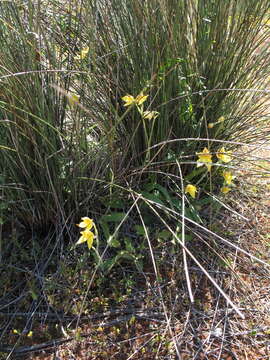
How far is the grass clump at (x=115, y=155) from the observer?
1367mm

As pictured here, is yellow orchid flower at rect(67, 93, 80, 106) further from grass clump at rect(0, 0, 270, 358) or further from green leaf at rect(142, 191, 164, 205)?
green leaf at rect(142, 191, 164, 205)

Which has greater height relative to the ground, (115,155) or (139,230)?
(115,155)

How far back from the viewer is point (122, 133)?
1.68 metres

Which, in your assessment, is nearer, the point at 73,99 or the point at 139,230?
the point at 73,99

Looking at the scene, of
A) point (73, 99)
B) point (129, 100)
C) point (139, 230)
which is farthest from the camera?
point (139, 230)

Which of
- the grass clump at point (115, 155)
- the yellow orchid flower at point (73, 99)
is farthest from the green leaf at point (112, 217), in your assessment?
the yellow orchid flower at point (73, 99)

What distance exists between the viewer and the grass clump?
1.37 m

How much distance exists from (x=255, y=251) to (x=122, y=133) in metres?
0.69

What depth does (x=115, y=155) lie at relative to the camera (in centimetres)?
152

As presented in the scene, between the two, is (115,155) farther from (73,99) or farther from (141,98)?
(73,99)

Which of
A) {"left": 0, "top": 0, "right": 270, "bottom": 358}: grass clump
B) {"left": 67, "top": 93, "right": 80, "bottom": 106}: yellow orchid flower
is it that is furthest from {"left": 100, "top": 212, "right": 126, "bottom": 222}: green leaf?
{"left": 67, "top": 93, "right": 80, "bottom": 106}: yellow orchid flower

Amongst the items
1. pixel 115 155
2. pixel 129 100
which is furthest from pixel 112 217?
pixel 129 100

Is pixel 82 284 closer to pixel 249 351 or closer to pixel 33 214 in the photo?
pixel 33 214

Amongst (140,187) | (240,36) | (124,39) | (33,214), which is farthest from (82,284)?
(240,36)
